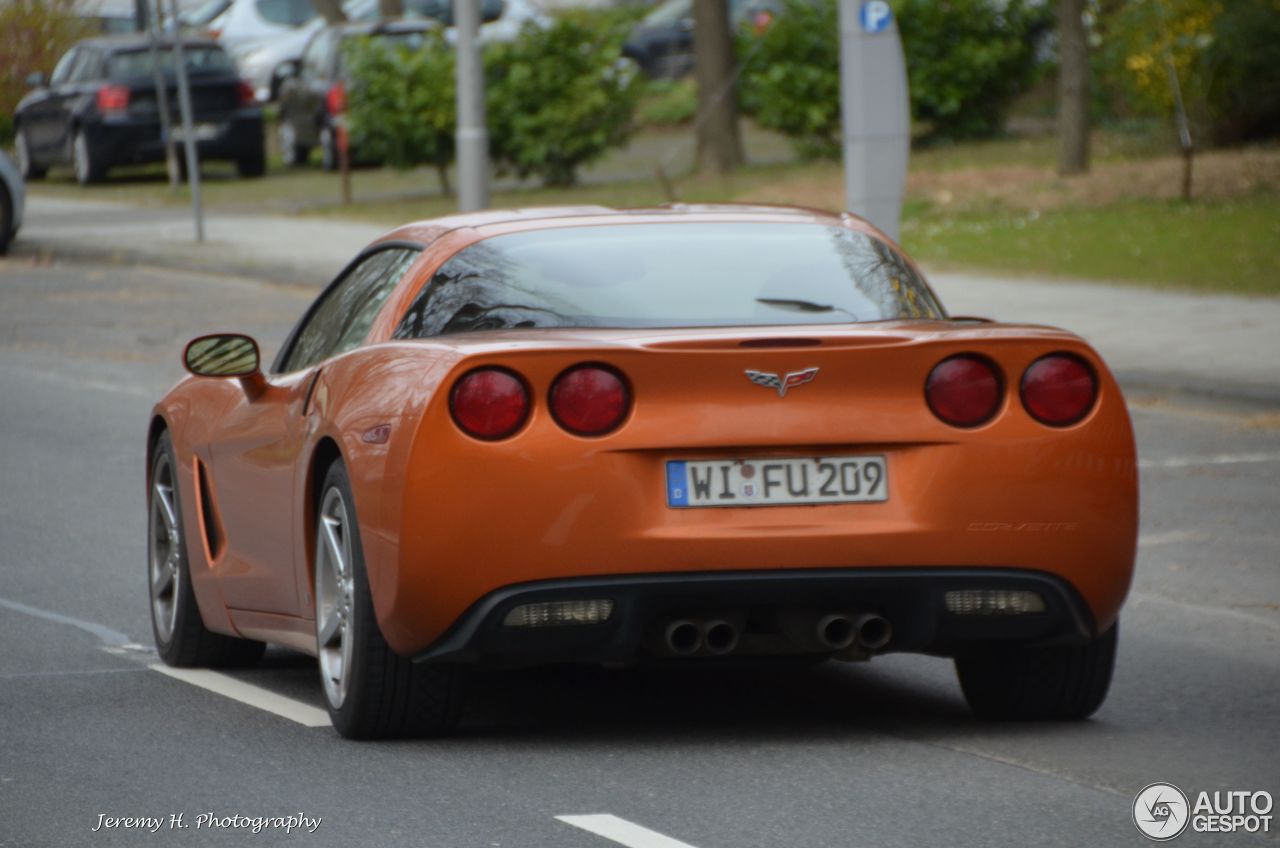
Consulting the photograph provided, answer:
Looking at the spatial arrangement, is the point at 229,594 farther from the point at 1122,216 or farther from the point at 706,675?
the point at 1122,216

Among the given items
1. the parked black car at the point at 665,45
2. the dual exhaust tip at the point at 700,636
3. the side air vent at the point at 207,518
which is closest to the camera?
the dual exhaust tip at the point at 700,636

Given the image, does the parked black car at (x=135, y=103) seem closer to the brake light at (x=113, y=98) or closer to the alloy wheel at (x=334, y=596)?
the brake light at (x=113, y=98)

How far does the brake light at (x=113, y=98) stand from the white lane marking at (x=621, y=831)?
30077 mm

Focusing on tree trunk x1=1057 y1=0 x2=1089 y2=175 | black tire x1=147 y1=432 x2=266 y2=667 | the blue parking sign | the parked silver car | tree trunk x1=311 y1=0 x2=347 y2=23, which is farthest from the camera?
tree trunk x1=311 y1=0 x2=347 y2=23

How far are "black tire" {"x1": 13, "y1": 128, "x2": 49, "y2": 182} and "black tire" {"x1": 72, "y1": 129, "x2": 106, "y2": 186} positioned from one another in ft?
3.06

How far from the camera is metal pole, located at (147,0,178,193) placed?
107 ft

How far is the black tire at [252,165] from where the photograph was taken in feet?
116

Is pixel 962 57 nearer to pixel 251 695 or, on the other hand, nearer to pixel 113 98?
pixel 113 98

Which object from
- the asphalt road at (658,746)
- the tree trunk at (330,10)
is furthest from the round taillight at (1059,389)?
the tree trunk at (330,10)

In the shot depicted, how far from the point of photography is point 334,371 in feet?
21.4

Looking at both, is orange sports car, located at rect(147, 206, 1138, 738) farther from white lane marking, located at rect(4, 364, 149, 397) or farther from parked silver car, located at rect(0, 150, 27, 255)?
parked silver car, located at rect(0, 150, 27, 255)

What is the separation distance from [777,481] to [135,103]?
97.7 ft

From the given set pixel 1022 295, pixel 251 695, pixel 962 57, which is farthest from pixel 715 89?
pixel 251 695

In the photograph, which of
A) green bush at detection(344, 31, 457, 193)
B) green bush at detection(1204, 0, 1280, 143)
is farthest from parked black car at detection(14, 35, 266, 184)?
green bush at detection(1204, 0, 1280, 143)
